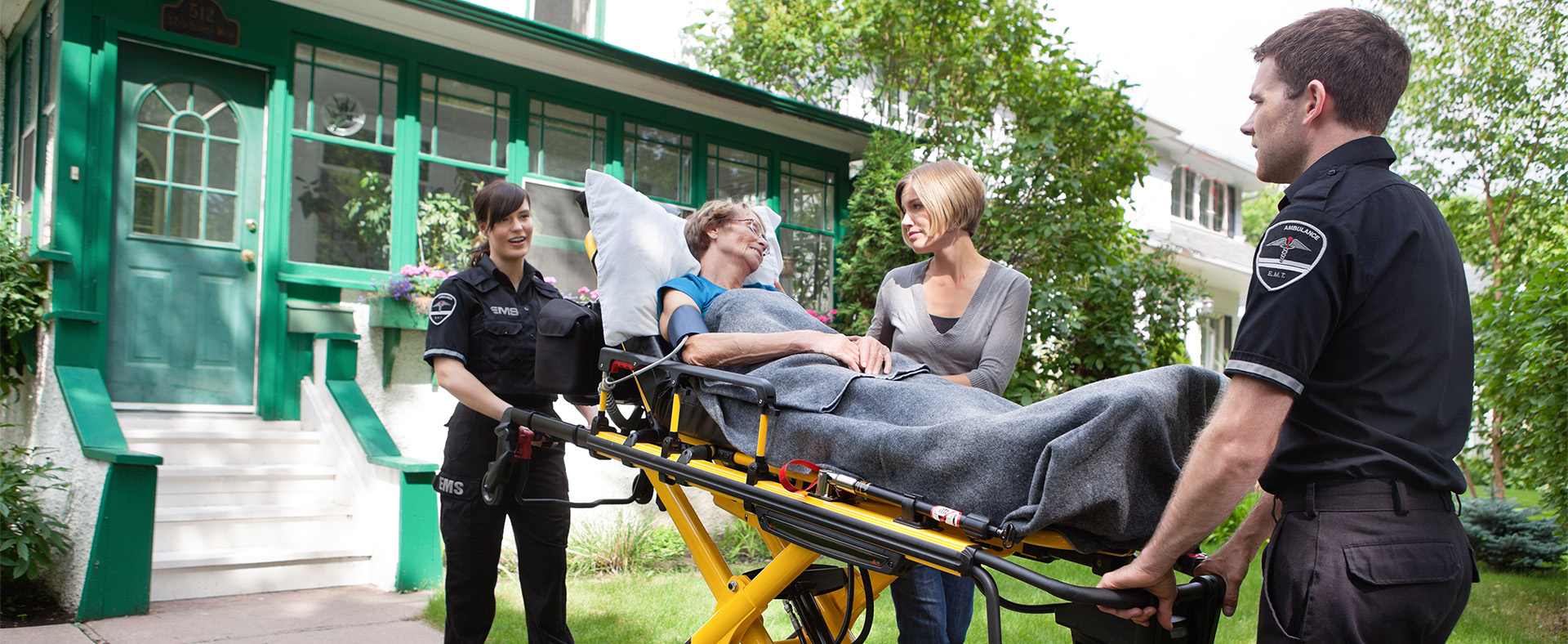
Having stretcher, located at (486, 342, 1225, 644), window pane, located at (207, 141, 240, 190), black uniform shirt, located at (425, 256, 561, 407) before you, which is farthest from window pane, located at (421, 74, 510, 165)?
stretcher, located at (486, 342, 1225, 644)

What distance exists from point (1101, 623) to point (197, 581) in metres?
4.84

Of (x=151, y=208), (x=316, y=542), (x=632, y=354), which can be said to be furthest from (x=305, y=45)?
(x=632, y=354)

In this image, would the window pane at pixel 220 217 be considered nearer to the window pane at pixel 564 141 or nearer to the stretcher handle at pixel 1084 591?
the window pane at pixel 564 141

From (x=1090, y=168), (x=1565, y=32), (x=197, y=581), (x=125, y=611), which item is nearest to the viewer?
(x=125, y=611)

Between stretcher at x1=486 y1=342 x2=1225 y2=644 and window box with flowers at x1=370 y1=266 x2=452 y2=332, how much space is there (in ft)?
11.1

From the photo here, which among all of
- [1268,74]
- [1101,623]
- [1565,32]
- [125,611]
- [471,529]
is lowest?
[125,611]

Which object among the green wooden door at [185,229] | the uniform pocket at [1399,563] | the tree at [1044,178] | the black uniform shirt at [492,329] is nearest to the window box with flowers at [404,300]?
the green wooden door at [185,229]

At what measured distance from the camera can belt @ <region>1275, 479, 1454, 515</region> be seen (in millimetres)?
1603

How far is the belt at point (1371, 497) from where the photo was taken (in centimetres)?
160

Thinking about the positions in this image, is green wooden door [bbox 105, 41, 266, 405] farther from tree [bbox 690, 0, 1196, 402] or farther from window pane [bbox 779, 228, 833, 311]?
tree [bbox 690, 0, 1196, 402]

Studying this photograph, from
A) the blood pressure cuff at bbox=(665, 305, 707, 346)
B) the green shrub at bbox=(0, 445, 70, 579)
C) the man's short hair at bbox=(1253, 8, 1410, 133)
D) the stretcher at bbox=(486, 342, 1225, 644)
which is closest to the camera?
the man's short hair at bbox=(1253, 8, 1410, 133)

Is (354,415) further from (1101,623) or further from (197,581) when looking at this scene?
(1101,623)

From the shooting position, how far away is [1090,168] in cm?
831

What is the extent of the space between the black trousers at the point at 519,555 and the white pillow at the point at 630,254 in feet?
2.69
